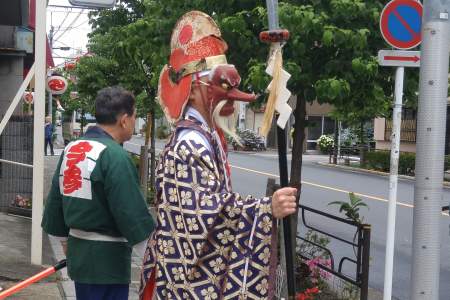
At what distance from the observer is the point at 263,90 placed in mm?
5117

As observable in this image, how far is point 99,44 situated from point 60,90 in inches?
189

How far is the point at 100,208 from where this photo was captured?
337 cm

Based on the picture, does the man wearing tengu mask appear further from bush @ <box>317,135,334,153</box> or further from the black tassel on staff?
bush @ <box>317,135,334,153</box>

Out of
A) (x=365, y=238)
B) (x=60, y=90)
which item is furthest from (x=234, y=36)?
(x=60, y=90)

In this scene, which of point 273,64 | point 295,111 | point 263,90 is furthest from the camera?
point 295,111

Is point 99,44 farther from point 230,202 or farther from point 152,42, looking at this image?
point 230,202

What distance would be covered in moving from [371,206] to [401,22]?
32.8 feet

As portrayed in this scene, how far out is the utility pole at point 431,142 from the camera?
3.74 metres

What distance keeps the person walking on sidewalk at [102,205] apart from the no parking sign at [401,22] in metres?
2.21

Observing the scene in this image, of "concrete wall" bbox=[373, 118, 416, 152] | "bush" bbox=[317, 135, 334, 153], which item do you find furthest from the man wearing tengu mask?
"bush" bbox=[317, 135, 334, 153]

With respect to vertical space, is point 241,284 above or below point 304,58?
below

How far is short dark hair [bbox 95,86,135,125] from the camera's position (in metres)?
3.52

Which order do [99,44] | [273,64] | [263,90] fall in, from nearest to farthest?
[273,64]
[263,90]
[99,44]

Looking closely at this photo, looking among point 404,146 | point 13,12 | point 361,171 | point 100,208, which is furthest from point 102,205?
point 404,146
